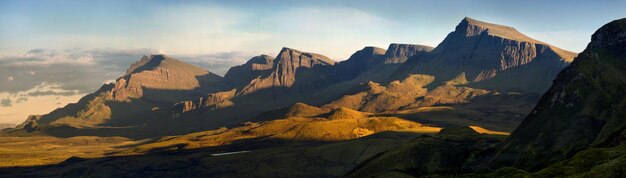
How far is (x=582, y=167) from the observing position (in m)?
182

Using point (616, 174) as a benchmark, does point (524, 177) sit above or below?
below

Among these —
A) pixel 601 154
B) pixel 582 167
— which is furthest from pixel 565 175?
pixel 601 154

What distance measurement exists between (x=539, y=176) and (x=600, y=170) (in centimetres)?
3183

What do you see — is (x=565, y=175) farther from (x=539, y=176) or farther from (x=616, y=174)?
(x=616, y=174)

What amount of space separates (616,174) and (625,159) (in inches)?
391

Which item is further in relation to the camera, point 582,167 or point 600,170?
point 582,167

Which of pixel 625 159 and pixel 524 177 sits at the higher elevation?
pixel 625 159

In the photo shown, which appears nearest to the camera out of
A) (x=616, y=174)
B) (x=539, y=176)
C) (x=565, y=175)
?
(x=616, y=174)

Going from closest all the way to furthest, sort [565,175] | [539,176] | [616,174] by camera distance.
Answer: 1. [616,174]
2. [565,175]
3. [539,176]

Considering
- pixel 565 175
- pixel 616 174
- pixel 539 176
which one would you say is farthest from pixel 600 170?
pixel 539 176

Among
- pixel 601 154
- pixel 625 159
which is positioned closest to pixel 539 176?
pixel 601 154

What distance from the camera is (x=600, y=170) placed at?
156250 millimetres

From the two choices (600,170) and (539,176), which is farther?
(539,176)

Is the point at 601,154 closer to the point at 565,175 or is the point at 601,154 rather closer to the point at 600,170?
the point at 565,175
